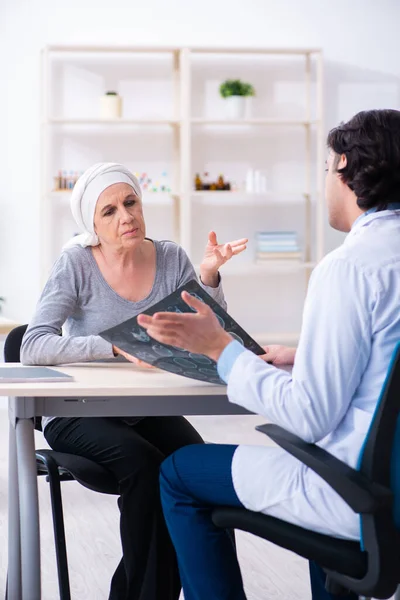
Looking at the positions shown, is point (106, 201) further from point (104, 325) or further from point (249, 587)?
point (249, 587)

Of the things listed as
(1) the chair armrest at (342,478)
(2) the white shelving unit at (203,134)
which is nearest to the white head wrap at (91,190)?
(1) the chair armrest at (342,478)

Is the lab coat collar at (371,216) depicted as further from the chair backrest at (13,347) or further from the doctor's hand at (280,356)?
the chair backrest at (13,347)

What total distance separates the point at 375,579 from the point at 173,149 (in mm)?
4520

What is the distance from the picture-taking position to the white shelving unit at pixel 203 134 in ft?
18.0

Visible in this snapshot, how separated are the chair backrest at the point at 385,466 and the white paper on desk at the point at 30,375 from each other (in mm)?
705

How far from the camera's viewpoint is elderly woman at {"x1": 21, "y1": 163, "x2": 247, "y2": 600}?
78.7 inches

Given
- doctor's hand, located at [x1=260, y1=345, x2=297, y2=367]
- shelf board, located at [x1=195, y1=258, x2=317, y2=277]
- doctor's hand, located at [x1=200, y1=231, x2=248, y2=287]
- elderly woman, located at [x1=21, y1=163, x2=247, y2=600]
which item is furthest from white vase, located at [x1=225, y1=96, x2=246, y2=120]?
doctor's hand, located at [x1=260, y1=345, x2=297, y2=367]

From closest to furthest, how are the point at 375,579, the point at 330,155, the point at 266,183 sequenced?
the point at 375,579 < the point at 330,155 < the point at 266,183

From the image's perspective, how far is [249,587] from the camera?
101 inches

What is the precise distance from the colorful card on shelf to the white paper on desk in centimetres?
17

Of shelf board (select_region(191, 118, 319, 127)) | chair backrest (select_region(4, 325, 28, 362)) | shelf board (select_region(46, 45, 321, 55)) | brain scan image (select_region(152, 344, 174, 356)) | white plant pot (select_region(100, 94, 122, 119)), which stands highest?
shelf board (select_region(46, 45, 321, 55))

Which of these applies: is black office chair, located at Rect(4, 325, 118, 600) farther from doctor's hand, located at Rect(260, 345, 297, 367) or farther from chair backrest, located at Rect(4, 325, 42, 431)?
doctor's hand, located at Rect(260, 345, 297, 367)

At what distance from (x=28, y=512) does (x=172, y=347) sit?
483 millimetres

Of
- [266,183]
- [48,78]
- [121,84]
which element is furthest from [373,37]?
[48,78]
